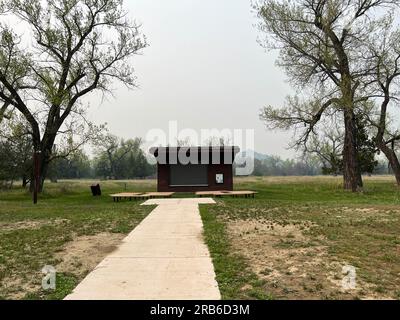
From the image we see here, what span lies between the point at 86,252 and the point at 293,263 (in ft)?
13.8

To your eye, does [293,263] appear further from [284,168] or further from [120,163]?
[284,168]

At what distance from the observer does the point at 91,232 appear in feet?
33.9

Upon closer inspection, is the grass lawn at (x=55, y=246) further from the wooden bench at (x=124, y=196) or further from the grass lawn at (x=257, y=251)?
the wooden bench at (x=124, y=196)

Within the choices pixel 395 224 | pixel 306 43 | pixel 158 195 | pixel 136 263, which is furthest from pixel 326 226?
pixel 306 43

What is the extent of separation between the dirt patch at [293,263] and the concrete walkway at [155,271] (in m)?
0.89

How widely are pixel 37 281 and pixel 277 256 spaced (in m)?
4.26

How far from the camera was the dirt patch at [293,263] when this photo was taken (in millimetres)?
5367

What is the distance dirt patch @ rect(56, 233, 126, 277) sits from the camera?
6744 mm

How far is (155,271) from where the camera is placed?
625 cm

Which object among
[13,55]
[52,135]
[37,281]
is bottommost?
[37,281]

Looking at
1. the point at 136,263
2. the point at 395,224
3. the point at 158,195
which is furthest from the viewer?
the point at 158,195

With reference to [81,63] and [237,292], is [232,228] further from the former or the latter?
[81,63]

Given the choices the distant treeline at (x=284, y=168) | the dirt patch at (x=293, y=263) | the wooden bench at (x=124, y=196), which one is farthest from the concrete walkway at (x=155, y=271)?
the distant treeline at (x=284, y=168)

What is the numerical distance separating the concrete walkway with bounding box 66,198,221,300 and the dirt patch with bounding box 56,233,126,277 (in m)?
0.23
